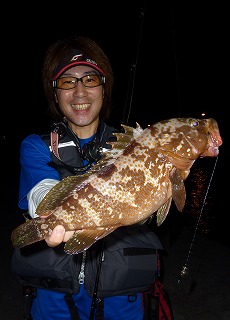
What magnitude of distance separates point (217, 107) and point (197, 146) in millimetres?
71657

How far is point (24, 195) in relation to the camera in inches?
91.6

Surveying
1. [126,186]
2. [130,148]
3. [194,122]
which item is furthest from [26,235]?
[194,122]

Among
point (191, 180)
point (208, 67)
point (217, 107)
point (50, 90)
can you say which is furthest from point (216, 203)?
point (208, 67)

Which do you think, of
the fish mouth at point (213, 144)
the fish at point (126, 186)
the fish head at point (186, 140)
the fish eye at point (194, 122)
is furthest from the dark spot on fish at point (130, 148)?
the fish mouth at point (213, 144)

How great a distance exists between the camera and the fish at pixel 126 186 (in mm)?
1871

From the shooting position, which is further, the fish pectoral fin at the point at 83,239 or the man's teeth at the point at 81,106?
the man's teeth at the point at 81,106

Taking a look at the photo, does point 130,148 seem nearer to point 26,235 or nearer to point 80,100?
point 80,100

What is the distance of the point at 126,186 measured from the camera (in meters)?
1.96

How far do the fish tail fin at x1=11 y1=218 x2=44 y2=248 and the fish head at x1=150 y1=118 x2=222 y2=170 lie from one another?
38.3 inches

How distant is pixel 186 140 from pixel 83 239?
0.99 m

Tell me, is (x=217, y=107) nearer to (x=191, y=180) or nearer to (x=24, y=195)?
(x=191, y=180)

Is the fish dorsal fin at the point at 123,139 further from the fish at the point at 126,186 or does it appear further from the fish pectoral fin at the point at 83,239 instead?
the fish pectoral fin at the point at 83,239

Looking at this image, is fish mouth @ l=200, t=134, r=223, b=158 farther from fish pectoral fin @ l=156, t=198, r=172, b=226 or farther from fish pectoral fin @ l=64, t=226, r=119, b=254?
fish pectoral fin @ l=64, t=226, r=119, b=254

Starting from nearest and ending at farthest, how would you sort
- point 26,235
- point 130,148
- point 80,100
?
point 26,235 < point 130,148 < point 80,100
